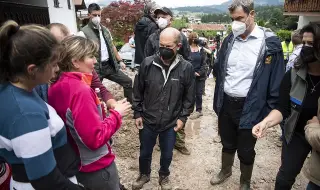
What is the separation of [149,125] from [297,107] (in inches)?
61.4

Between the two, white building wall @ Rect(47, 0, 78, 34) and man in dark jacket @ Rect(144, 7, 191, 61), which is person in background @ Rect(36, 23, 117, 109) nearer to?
man in dark jacket @ Rect(144, 7, 191, 61)

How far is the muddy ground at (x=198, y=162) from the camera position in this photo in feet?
11.6

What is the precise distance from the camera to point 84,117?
1632 mm

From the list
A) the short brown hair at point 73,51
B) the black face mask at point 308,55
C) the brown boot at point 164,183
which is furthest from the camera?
the brown boot at point 164,183

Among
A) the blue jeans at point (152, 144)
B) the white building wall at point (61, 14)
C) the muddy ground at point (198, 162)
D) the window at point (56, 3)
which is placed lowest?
the muddy ground at point (198, 162)

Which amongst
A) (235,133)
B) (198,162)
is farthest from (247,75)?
(198,162)

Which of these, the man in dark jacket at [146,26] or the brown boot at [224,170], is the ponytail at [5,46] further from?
the man in dark jacket at [146,26]

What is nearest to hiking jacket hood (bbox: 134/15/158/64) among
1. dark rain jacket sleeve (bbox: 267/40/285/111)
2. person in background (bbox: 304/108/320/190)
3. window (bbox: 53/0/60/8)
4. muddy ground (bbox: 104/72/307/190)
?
muddy ground (bbox: 104/72/307/190)

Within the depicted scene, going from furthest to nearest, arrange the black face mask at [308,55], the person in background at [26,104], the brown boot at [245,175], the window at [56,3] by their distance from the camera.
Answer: the window at [56,3] → the brown boot at [245,175] → the black face mask at [308,55] → the person in background at [26,104]

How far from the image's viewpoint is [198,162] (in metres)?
4.07

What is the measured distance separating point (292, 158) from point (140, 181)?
181 cm

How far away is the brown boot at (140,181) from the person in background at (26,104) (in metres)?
2.07

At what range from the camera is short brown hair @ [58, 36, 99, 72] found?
69.6 inches

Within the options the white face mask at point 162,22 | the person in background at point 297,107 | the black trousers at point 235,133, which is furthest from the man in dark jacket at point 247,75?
the white face mask at point 162,22
